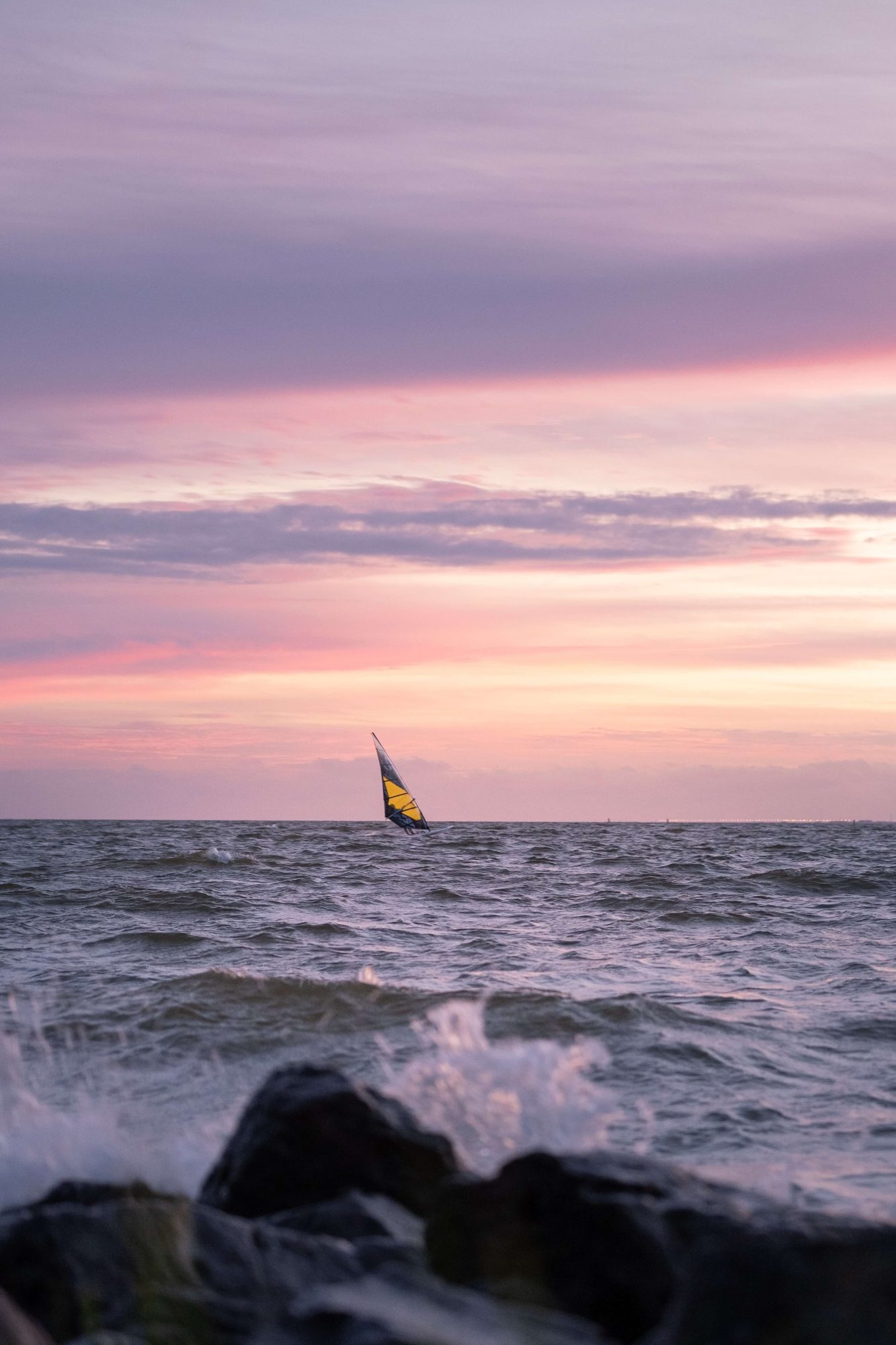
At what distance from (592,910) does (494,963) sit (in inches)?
331

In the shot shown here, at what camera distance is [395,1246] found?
4.97 m

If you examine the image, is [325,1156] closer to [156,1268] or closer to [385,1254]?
[385,1254]

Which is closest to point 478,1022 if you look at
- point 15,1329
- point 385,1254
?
point 385,1254

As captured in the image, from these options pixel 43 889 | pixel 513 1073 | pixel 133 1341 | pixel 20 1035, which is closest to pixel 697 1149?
pixel 513 1073

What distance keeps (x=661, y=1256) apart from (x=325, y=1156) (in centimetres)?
173

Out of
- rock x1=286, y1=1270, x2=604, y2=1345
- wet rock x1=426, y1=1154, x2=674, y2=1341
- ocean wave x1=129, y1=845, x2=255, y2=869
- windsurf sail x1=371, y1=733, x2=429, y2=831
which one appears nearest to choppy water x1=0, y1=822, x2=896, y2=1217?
wet rock x1=426, y1=1154, x2=674, y2=1341

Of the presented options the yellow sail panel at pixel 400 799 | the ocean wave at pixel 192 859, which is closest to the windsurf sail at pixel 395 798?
the yellow sail panel at pixel 400 799

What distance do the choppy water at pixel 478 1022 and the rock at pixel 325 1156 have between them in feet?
3.96

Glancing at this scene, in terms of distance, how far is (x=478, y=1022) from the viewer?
870cm

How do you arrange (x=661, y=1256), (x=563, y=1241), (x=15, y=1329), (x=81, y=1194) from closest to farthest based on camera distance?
(x=15, y=1329) → (x=661, y=1256) → (x=563, y=1241) → (x=81, y=1194)

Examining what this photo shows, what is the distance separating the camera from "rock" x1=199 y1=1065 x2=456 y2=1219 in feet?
18.5

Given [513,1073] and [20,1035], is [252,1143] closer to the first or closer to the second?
[513,1073]

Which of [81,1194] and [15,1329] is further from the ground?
[15,1329]

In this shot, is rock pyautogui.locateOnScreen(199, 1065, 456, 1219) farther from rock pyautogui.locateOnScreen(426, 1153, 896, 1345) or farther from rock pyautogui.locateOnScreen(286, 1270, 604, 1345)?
rock pyautogui.locateOnScreen(286, 1270, 604, 1345)
